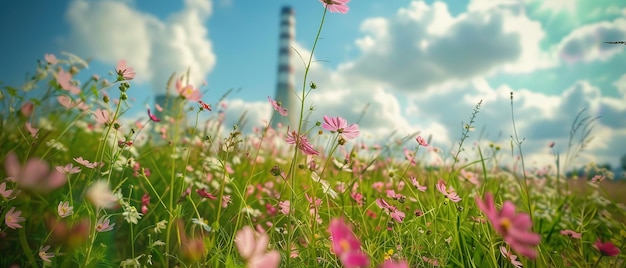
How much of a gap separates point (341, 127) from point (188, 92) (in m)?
0.47

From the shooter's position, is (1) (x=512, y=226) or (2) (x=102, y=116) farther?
(2) (x=102, y=116)

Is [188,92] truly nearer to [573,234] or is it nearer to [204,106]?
[204,106]

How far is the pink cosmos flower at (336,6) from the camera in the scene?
1.21 meters

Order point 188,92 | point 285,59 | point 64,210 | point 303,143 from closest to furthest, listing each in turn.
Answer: point 188,92
point 303,143
point 64,210
point 285,59

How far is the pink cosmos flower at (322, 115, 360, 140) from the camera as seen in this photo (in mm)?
1259

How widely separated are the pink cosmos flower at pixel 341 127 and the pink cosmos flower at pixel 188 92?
0.40m

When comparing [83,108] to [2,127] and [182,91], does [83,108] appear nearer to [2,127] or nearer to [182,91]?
[2,127]

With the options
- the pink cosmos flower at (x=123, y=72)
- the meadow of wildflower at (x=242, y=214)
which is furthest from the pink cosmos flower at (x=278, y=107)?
the pink cosmos flower at (x=123, y=72)

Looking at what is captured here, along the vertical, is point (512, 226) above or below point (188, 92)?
below

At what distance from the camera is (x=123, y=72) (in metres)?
1.22

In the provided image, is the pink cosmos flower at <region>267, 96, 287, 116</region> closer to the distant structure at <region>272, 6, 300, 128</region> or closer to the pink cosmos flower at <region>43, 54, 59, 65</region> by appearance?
the pink cosmos flower at <region>43, 54, 59, 65</region>

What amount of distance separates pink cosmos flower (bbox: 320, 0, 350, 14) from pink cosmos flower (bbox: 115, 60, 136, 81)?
57 centimetres

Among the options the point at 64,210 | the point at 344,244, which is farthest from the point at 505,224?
the point at 64,210

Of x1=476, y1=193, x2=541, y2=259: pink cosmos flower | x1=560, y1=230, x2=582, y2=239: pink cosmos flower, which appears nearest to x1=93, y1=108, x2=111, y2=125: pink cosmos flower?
x1=476, y1=193, x2=541, y2=259: pink cosmos flower
